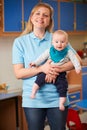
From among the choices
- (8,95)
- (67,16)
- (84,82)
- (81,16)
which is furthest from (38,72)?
(81,16)

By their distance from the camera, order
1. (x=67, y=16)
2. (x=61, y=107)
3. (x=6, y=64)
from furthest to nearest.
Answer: (x=67, y=16)
(x=6, y=64)
(x=61, y=107)

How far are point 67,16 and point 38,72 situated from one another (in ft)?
10.5

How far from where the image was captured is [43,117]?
1.80 metres

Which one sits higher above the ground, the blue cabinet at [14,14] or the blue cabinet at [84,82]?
the blue cabinet at [14,14]

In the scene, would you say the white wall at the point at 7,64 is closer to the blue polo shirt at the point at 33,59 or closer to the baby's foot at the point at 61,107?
the blue polo shirt at the point at 33,59

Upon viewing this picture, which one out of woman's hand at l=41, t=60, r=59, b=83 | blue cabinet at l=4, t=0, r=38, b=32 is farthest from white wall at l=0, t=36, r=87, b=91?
woman's hand at l=41, t=60, r=59, b=83

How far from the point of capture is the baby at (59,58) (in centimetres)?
176

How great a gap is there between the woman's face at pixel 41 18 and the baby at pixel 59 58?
0.32ft

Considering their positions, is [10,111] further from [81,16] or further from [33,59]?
[81,16]

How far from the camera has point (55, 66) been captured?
1807mm

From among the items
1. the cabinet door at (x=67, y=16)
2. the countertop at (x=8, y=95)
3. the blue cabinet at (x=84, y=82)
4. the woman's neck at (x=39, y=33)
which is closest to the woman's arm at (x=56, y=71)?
the woman's neck at (x=39, y=33)

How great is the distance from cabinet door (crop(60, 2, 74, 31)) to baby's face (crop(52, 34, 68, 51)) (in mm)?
2893

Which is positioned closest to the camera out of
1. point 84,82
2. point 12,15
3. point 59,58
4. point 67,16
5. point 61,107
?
point 61,107

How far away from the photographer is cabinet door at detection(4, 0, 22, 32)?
12.2 ft
